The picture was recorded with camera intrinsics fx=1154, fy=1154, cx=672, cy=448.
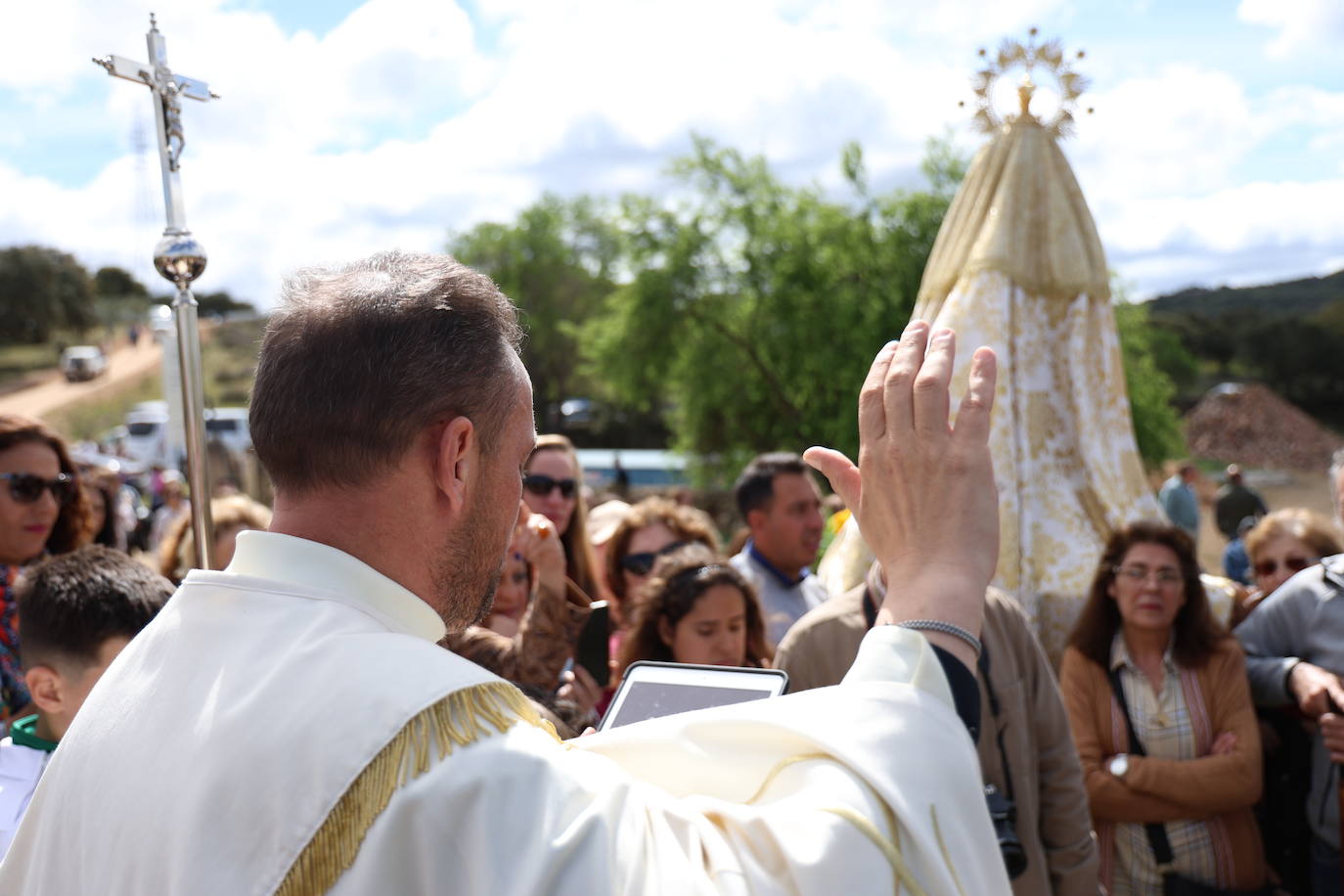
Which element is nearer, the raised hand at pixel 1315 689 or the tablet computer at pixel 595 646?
the tablet computer at pixel 595 646

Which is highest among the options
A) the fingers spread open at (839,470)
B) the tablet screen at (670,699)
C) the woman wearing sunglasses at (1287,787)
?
the fingers spread open at (839,470)

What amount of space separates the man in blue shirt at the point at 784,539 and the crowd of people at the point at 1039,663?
131 millimetres

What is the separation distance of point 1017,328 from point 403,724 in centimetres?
355

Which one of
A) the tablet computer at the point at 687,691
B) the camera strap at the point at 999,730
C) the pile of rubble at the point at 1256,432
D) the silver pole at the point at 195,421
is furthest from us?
the pile of rubble at the point at 1256,432

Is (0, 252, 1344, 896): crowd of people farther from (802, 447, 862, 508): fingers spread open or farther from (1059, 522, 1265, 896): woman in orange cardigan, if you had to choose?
(802, 447, 862, 508): fingers spread open

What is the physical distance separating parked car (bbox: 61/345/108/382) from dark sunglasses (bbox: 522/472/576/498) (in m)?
51.3

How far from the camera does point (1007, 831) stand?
2.74 metres

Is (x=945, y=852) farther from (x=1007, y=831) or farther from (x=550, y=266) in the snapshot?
(x=550, y=266)

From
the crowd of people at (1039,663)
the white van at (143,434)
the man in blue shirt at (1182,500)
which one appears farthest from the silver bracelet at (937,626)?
the white van at (143,434)

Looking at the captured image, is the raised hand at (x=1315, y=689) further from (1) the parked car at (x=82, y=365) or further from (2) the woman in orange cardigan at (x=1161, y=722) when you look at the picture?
(1) the parked car at (x=82, y=365)

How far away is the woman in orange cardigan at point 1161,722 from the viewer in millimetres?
3559

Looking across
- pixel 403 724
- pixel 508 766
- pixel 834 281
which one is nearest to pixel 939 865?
pixel 508 766

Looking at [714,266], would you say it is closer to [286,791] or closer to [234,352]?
[286,791]

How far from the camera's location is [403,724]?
118 centimetres
